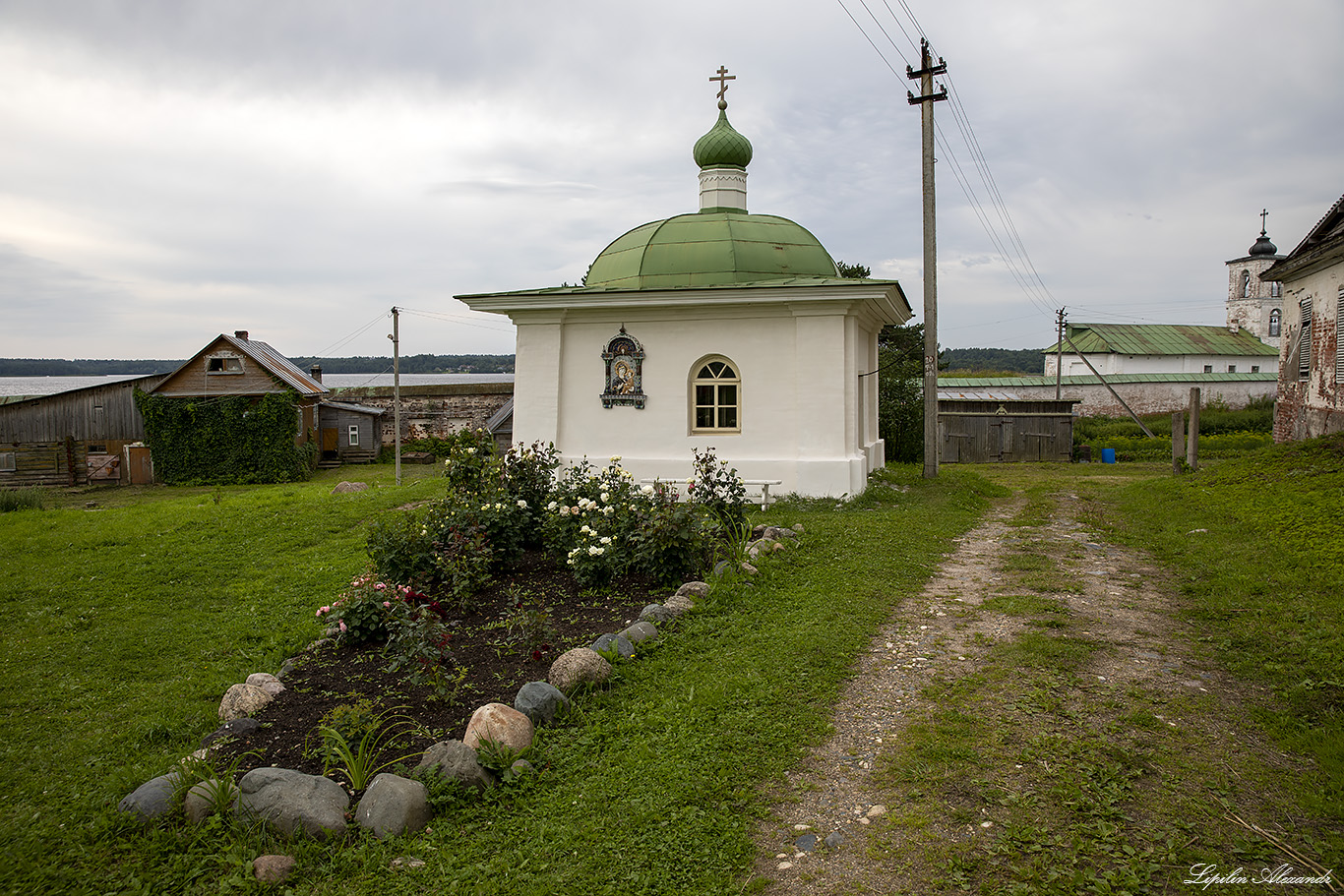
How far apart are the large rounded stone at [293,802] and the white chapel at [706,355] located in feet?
31.0

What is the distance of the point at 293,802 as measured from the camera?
373 cm

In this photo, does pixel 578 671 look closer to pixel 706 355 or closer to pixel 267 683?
pixel 267 683

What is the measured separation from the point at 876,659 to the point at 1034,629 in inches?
58.6

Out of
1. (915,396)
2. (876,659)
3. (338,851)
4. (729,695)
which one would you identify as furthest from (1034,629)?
(915,396)

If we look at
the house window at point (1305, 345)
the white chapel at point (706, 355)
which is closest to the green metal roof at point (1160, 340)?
the house window at point (1305, 345)

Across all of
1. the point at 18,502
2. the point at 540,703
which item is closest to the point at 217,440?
the point at 18,502

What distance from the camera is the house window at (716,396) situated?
512 inches

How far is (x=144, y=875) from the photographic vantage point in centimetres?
346

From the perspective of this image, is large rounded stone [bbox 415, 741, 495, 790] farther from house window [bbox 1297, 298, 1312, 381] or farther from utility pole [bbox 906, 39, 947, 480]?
house window [bbox 1297, 298, 1312, 381]

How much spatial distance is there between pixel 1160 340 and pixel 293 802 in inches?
1666

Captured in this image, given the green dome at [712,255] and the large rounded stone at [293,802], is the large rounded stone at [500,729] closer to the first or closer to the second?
the large rounded stone at [293,802]

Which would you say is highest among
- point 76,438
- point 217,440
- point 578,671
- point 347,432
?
point 347,432

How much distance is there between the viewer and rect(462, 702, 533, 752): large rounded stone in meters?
4.22

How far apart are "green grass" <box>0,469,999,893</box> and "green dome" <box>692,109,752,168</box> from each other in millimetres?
8402
